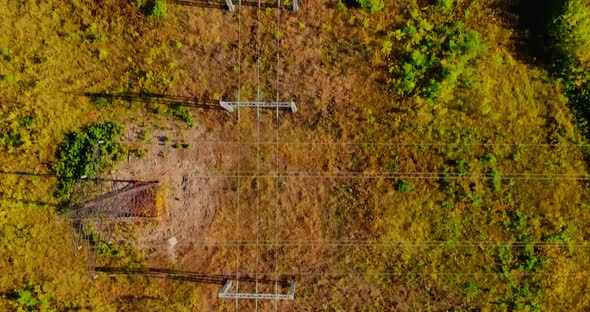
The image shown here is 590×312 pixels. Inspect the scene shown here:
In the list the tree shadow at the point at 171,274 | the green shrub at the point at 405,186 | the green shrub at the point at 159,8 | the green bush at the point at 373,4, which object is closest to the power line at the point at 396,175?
the green shrub at the point at 405,186

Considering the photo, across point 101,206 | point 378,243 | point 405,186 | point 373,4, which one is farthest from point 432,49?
point 101,206

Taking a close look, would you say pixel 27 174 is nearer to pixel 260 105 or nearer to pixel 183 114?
pixel 183 114

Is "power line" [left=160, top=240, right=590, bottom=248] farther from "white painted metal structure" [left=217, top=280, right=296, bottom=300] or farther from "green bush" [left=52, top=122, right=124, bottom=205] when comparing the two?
"green bush" [left=52, top=122, right=124, bottom=205]

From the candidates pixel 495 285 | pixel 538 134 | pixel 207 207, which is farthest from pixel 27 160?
pixel 538 134

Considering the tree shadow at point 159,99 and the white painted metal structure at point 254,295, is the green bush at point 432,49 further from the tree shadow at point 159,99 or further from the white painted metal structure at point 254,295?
the white painted metal structure at point 254,295

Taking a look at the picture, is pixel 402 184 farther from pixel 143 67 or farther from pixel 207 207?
pixel 143 67

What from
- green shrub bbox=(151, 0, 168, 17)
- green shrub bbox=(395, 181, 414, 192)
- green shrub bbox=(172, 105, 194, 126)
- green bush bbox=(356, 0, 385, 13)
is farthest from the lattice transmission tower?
green bush bbox=(356, 0, 385, 13)
